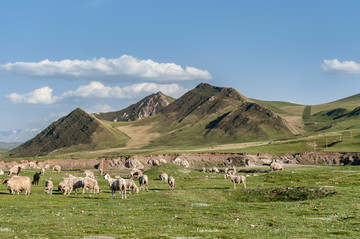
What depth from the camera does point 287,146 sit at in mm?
191250

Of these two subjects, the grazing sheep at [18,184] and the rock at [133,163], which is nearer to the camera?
the grazing sheep at [18,184]

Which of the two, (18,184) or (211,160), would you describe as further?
(211,160)

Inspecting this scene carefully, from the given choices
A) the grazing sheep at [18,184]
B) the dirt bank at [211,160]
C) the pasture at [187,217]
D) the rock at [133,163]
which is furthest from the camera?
the rock at [133,163]

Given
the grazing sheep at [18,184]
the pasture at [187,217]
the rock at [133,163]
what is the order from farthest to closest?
the rock at [133,163] → the grazing sheep at [18,184] → the pasture at [187,217]

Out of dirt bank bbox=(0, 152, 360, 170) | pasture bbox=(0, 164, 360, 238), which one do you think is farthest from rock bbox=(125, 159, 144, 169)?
pasture bbox=(0, 164, 360, 238)

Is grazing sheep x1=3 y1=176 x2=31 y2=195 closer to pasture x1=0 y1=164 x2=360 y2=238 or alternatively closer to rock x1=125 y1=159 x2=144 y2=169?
pasture x1=0 y1=164 x2=360 y2=238

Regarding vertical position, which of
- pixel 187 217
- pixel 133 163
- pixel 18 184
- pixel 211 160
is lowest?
pixel 187 217

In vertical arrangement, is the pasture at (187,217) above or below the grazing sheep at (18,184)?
below

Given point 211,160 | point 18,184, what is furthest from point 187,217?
point 211,160

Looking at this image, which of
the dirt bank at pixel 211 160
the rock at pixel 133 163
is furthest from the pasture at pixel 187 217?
the dirt bank at pixel 211 160

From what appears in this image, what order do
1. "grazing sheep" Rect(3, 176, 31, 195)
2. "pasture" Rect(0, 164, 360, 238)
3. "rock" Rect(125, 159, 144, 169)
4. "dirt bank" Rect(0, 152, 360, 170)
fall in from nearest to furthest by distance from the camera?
"pasture" Rect(0, 164, 360, 238) → "grazing sheep" Rect(3, 176, 31, 195) → "dirt bank" Rect(0, 152, 360, 170) → "rock" Rect(125, 159, 144, 169)

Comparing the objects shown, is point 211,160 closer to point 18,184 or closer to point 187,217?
point 18,184

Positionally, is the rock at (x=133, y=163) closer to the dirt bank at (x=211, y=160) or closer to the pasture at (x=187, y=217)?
the dirt bank at (x=211, y=160)

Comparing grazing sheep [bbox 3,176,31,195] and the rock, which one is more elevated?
grazing sheep [bbox 3,176,31,195]
